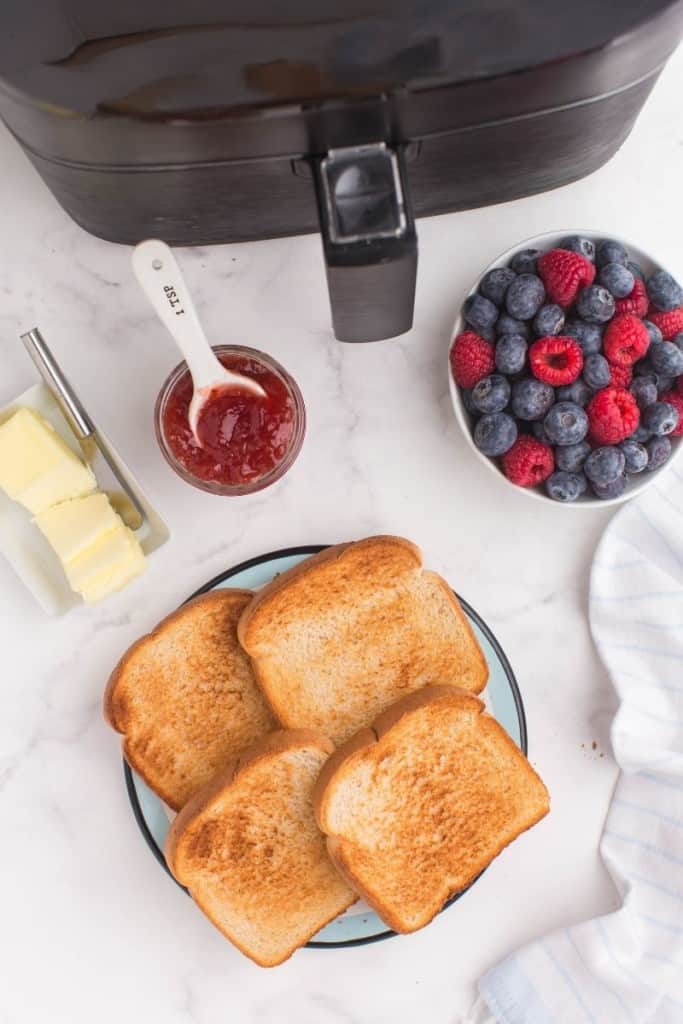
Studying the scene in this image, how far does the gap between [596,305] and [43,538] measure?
663 mm

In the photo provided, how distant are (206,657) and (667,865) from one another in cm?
62

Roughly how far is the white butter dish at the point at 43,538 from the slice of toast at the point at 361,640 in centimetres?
16

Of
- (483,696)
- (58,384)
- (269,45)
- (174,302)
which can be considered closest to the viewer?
(269,45)

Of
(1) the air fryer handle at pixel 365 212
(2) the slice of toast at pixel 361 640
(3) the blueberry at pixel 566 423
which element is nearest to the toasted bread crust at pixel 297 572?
→ (2) the slice of toast at pixel 361 640

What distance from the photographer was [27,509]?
3.65 feet

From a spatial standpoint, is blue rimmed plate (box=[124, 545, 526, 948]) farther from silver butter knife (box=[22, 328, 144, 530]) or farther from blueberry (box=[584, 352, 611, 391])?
blueberry (box=[584, 352, 611, 391])

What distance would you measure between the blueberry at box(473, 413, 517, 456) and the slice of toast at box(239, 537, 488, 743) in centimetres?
15

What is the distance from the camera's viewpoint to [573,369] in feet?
3.35

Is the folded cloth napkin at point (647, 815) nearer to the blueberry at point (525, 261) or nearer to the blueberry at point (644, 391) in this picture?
the blueberry at point (644, 391)

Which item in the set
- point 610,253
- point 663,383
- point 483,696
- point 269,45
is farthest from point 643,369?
point 269,45

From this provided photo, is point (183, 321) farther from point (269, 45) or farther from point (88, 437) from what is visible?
point (269, 45)

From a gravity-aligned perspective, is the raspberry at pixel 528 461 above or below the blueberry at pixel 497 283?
below

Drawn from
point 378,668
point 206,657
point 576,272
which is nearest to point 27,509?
point 206,657

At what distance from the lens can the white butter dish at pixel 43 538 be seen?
1.11 m
